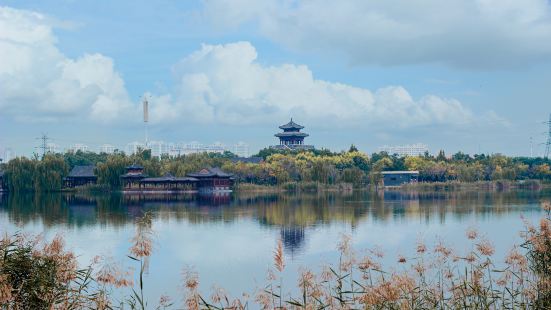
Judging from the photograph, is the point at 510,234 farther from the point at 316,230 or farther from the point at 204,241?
the point at 204,241

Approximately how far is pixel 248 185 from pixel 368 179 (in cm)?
1005

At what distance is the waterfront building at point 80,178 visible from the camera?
157ft

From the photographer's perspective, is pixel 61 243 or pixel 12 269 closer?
pixel 61 243

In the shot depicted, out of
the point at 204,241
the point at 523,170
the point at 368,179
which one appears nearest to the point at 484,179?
the point at 523,170

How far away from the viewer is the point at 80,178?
48.2 m

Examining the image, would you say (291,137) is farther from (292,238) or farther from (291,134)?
(292,238)

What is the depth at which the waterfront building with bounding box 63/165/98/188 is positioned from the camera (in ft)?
157

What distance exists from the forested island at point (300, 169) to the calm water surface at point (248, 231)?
16522 mm

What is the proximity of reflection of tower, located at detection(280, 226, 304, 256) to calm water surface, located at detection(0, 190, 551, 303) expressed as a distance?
0.08 feet

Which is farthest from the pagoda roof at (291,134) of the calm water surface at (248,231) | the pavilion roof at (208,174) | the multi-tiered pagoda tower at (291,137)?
the calm water surface at (248,231)

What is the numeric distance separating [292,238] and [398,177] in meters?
42.0

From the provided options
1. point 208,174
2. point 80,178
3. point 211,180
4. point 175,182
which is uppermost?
point 208,174

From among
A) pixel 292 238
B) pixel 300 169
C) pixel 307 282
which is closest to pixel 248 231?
pixel 292 238

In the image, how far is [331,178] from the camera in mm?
48375
